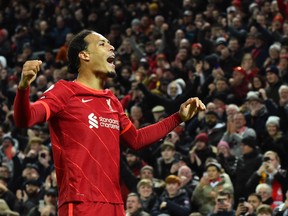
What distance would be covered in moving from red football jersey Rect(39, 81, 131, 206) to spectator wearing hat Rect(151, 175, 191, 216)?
518 cm

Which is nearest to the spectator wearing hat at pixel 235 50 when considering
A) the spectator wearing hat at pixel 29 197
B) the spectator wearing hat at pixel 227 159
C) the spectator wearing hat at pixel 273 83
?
the spectator wearing hat at pixel 273 83

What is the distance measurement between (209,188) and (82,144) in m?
5.50

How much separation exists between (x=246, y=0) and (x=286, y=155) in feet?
22.1

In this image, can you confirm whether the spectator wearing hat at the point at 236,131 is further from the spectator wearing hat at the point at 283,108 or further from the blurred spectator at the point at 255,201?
the blurred spectator at the point at 255,201

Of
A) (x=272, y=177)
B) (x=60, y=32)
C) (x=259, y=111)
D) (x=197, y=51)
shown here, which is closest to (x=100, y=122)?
(x=272, y=177)

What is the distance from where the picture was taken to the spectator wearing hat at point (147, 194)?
10422 millimetres

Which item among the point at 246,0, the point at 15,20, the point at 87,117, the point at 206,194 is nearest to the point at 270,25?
the point at 246,0

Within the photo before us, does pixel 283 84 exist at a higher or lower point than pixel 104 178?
higher

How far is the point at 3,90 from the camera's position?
1681 cm

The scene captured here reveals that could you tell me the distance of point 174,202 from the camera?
33.4 ft

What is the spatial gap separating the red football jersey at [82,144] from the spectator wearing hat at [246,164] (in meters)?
5.51

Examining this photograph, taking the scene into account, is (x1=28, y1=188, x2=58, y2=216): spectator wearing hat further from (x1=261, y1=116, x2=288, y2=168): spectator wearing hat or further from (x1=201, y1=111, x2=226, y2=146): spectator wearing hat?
(x1=261, y1=116, x2=288, y2=168): spectator wearing hat

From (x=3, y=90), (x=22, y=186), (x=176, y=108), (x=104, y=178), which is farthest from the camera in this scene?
(x=3, y=90)

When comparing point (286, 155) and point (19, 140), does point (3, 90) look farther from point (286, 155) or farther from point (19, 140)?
point (286, 155)
